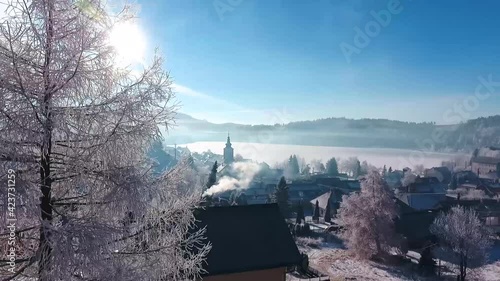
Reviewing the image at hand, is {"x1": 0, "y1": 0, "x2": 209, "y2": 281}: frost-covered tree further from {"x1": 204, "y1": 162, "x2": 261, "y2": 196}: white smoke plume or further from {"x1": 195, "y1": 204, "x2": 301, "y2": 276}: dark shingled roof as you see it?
{"x1": 204, "y1": 162, "x2": 261, "y2": 196}: white smoke plume

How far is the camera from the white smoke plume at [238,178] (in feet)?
175

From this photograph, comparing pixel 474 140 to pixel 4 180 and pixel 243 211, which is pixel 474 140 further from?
pixel 4 180

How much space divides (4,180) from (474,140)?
10575 centimetres

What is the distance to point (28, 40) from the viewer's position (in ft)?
11.9

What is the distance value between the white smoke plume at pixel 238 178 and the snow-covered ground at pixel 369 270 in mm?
23682

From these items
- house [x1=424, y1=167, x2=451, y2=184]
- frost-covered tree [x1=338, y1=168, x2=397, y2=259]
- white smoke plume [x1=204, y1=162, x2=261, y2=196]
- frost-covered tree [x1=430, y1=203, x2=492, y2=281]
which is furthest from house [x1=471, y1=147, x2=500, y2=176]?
frost-covered tree [x1=430, y1=203, x2=492, y2=281]

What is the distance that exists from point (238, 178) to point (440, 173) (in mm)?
48215

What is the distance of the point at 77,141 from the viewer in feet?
13.1

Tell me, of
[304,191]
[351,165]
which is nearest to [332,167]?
[351,165]

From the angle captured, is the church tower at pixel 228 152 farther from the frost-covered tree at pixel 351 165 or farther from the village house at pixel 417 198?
the village house at pixel 417 198

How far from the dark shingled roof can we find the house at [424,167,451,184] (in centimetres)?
7346

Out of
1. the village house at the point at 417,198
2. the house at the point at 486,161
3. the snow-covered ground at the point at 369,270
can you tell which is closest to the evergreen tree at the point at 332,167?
the house at the point at 486,161

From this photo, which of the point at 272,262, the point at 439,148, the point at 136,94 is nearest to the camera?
the point at 136,94

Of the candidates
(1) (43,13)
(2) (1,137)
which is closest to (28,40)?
(1) (43,13)
